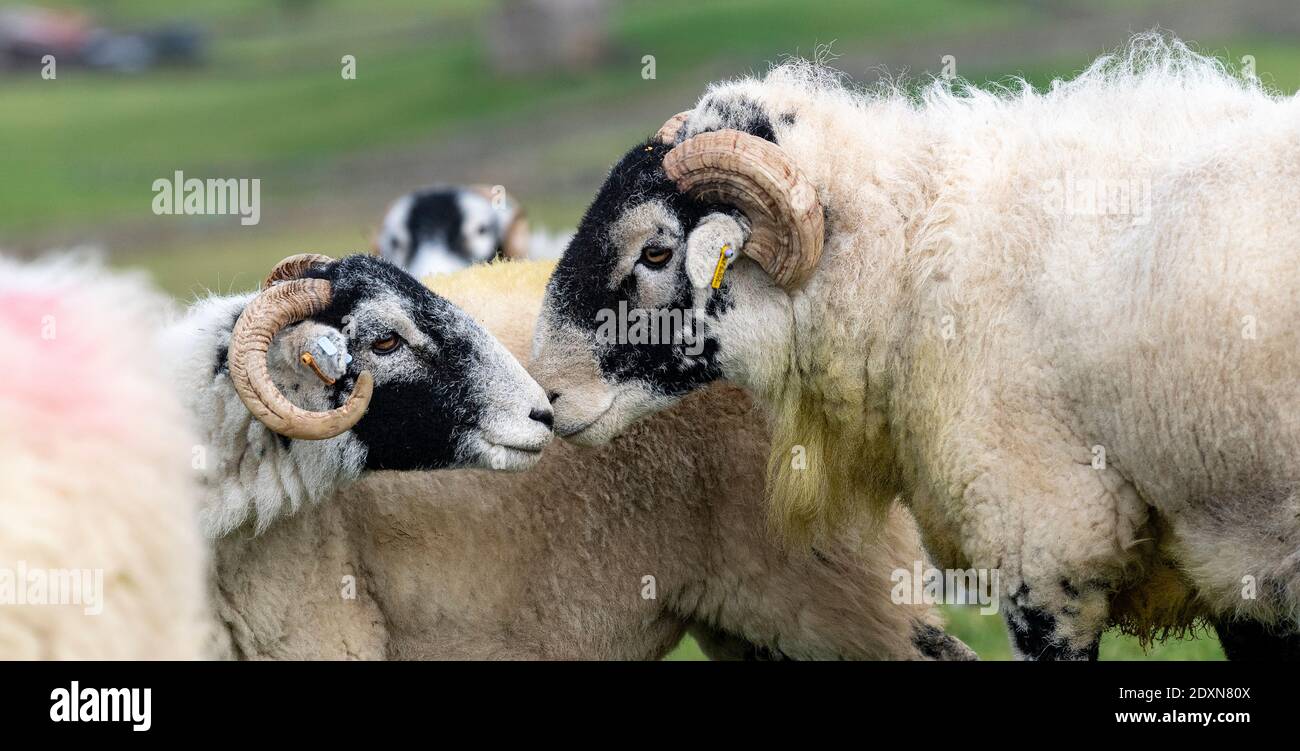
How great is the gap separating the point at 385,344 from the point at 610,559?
130 cm

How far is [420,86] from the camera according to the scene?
141ft

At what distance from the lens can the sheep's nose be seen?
5.41 m

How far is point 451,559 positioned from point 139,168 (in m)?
33.2

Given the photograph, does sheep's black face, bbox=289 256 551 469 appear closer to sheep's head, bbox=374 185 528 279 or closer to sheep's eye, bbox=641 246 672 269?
sheep's eye, bbox=641 246 672 269

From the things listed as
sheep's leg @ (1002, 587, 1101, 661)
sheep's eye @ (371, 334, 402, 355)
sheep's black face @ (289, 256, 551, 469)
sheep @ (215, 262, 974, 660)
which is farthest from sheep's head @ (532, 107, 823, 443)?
sheep's leg @ (1002, 587, 1101, 661)

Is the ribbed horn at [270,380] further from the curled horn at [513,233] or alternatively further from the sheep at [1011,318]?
the curled horn at [513,233]

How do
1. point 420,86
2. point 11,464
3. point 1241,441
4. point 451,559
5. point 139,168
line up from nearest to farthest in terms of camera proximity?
point 11,464, point 1241,441, point 451,559, point 139,168, point 420,86

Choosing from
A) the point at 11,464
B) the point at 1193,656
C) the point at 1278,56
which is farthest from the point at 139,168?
the point at 11,464

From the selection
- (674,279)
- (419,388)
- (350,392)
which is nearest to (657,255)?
(674,279)

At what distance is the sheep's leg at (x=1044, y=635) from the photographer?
5.05 metres

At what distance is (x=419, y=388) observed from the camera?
17.7ft

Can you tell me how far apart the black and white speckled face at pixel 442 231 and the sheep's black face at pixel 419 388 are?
5403 millimetres

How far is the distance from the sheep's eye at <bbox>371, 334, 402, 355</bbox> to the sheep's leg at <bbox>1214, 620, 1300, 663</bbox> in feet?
10.5

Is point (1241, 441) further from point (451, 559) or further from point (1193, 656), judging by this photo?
point (1193, 656)
